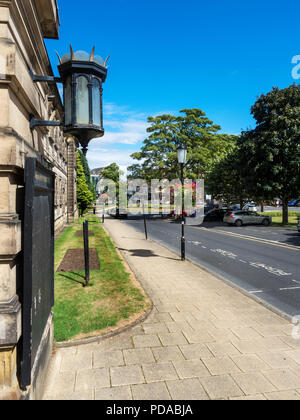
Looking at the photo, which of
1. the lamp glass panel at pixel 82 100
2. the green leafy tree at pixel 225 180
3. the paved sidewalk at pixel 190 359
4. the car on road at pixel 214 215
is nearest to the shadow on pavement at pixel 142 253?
the paved sidewalk at pixel 190 359

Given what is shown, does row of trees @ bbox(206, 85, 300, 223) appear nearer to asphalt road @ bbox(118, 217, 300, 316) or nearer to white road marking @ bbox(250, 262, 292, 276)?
asphalt road @ bbox(118, 217, 300, 316)

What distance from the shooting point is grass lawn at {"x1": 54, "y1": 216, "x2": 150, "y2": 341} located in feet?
16.9

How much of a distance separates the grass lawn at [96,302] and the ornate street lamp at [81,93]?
334 centimetres

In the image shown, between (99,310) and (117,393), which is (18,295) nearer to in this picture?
(117,393)

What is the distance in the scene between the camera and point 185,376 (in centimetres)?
375

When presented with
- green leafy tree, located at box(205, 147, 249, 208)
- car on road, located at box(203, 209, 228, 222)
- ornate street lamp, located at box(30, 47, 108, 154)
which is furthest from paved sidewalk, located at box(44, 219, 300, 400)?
green leafy tree, located at box(205, 147, 249, 208)

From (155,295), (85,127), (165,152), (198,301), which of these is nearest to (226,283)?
(198,301)

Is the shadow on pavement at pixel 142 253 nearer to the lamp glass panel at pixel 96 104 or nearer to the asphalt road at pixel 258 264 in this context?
the asphalt road at pixel 258 264

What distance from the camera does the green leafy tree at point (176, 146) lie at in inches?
1347

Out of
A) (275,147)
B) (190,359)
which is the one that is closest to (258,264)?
(190,359)

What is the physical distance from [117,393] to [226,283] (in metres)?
5.38

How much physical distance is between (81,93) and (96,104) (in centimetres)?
23

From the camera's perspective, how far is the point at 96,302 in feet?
21.2
